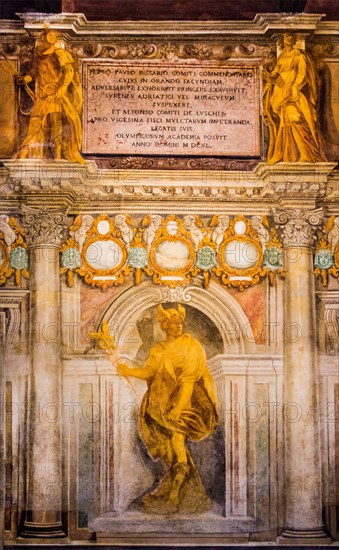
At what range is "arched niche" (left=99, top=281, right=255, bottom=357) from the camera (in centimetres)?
979

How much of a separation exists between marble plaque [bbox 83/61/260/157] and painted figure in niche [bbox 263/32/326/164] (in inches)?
8.3

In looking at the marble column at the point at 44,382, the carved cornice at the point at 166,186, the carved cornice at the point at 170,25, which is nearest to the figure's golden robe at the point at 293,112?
the carved cornice at the point at 166,186

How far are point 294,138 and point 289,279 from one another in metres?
1.50

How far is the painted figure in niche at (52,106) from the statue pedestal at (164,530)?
150 inches

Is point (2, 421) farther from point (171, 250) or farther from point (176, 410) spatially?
point (171, 250)

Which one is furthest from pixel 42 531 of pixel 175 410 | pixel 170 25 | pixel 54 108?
pixel 170 25

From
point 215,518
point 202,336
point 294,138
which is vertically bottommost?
point 215,518

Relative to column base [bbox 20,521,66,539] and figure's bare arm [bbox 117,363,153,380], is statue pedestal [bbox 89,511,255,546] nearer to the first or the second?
column base [bbox 20,521,66,539]

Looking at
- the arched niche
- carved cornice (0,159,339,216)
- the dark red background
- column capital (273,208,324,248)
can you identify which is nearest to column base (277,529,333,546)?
the arched niche

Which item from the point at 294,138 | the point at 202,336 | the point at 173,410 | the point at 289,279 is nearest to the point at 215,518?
the point at 173,410

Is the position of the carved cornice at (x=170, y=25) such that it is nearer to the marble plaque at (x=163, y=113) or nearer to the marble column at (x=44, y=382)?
the marble plaque at (x=163, y=113)

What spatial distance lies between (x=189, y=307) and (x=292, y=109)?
239 centimetres

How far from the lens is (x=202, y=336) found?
9812 millimetres

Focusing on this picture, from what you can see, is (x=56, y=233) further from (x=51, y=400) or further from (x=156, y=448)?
(x=156, y=448)
